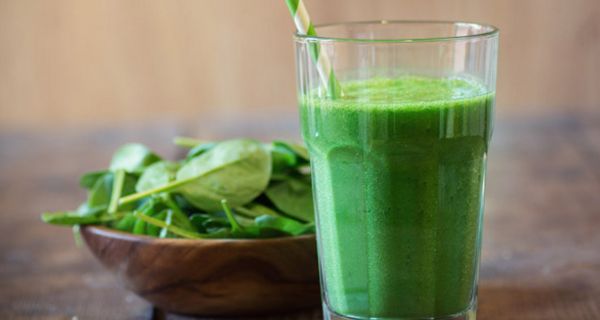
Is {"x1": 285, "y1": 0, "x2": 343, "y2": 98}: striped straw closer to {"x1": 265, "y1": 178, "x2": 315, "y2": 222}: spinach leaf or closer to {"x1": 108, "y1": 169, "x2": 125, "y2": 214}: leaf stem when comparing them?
{"x1": 265, "y1": 178, "x2": 315, "y2": 222}: spinach leaf

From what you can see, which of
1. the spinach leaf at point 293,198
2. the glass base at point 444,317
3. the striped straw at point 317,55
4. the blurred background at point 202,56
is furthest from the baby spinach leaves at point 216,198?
the blurred background at point 202,56

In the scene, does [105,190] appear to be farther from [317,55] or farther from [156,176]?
[317,55]

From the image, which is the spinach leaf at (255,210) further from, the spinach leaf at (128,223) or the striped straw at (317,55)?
the striped straw at (317,55)

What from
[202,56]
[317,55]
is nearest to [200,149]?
[317,55]

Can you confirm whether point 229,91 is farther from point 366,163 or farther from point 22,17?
point 366,163

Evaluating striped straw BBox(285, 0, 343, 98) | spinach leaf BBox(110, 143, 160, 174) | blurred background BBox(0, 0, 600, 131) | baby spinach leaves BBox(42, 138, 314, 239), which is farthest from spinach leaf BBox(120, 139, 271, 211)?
blurred background BBox(0, 0, 600, 131)

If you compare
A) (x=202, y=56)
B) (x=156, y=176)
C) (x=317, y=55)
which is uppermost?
(x=317, y=55)

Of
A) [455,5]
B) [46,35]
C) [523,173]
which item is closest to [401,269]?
[523,173]
